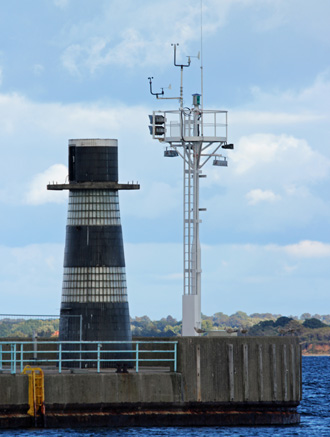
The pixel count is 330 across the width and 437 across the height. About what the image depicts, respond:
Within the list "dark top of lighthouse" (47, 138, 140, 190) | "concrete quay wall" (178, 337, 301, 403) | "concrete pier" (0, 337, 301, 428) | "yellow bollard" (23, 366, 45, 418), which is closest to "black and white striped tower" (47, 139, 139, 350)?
"dark top of lighthouse" (47, 138, 140, 190)

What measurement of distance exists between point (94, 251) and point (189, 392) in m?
6.30

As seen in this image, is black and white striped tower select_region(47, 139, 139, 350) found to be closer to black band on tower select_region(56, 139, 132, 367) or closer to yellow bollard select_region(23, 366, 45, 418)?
black band on tower select_region(56, 139, 132, 367)

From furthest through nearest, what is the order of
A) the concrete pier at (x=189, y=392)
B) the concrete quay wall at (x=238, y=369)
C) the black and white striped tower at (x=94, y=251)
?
A: the black and white striped tower at (x=94, y=251) → the concrete quay wall at (x=238, y=369) → the concrete pier at (x=189, y=392)

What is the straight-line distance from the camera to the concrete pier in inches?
1590

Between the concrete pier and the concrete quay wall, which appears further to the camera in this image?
the concrete quay wall

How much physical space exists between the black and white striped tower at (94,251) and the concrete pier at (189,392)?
236 centimetres

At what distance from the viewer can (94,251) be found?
144ft

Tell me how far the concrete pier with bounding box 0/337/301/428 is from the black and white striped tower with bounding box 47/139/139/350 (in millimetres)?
2356

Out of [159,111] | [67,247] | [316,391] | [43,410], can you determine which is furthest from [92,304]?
[316,391]

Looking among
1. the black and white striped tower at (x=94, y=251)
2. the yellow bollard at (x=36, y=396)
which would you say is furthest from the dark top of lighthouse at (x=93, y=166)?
the yellow bollard at (x=36, y=396)

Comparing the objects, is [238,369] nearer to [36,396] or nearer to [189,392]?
[189,392]

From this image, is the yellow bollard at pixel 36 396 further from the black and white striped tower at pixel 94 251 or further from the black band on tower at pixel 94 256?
the black and white striped tower at pixel 94 251

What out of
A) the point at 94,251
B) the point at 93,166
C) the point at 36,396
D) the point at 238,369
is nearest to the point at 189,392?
the point at 238,369

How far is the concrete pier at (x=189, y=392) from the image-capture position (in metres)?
40.4
